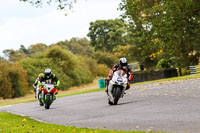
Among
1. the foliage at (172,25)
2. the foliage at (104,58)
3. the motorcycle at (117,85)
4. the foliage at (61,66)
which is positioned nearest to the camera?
the motorcycle at (117,85)

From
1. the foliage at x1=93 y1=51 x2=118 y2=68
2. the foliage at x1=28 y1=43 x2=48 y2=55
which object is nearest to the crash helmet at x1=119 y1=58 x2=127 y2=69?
the foliage at x1=93 y1=51 x2=118 y2=68

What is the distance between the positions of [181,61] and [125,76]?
2617cm

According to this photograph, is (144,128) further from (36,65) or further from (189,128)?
(36,65)

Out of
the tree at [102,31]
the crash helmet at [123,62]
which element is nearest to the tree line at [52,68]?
the tree at [102,31]

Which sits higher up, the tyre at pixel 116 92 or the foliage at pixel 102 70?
the foliage at pixel 102 70

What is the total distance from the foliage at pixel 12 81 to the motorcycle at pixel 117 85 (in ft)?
100

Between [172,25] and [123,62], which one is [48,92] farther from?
[172,25]

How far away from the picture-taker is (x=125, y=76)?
15492 millimetres

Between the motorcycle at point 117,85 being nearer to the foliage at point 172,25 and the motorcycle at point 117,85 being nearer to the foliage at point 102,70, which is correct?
the foliage at point 172,25

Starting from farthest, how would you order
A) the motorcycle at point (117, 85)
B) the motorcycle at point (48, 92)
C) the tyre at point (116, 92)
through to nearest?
1. the motorcycle at point (48, 92)
2. the tyre at point (116, 92)
3. the motorcycle at point (117, 85)

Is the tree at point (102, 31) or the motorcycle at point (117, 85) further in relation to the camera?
the tree at point (102, 31)

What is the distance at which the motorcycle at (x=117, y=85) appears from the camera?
1534 cm

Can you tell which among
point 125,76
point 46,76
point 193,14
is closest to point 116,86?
point 125,76

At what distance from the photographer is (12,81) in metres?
45.7
